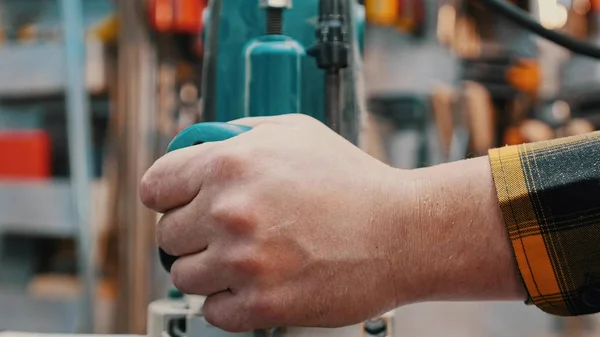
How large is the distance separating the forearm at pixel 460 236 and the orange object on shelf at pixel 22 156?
6.56 feet

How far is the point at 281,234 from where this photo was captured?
453mm

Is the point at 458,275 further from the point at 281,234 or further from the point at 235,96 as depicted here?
the point at 235,96

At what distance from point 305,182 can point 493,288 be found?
0.62ft

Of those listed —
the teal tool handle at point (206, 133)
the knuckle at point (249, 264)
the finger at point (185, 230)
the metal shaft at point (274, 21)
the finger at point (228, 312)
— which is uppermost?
the metal shaft at point (274, 21)

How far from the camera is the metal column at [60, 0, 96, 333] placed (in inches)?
75.9

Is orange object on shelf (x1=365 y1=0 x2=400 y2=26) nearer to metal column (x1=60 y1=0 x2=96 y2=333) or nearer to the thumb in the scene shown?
metal column (x1=60 y1=0 x2=96 y2=333)

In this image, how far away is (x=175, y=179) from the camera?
1.59ft

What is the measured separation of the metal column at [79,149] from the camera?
193 cm

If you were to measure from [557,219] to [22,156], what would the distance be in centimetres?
211

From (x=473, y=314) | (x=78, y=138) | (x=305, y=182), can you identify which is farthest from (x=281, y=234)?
(x=78, y=138)

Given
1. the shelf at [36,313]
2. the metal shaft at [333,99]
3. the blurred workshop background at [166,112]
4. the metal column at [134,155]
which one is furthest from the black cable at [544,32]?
the shelf at [36,313]

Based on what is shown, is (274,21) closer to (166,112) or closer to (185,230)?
(185,230)

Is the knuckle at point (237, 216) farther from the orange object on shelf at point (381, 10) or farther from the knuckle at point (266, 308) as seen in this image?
the orange object on shelf at point (381, 10)

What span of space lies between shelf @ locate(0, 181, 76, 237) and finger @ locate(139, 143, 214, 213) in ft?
5.47
